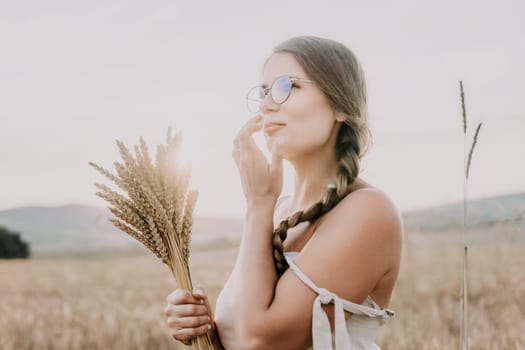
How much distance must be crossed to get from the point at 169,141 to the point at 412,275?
4351 mm

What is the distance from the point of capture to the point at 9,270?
9648 mm

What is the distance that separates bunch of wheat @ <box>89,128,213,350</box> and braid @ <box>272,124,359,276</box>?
26 centimetres

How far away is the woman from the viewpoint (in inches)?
75.8

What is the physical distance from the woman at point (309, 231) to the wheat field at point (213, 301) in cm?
175

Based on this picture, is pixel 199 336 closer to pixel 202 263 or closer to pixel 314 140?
pixel 314 140

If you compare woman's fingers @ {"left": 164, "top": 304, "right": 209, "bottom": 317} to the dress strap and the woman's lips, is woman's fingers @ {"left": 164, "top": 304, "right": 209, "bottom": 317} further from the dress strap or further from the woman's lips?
the woman's lips

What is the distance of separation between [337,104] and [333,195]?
10.4 inches

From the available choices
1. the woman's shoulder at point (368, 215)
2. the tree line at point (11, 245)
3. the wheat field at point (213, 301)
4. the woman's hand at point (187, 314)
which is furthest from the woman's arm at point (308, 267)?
the tree line at point (11, 245)

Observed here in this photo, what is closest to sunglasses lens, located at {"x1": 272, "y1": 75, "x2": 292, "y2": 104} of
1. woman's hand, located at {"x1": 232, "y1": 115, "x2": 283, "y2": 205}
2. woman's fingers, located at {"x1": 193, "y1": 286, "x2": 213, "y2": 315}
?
woman's hand, located at {"x1": 232, "y1": 115, "x2": 283, "y2": 205}

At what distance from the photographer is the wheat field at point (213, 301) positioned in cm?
416

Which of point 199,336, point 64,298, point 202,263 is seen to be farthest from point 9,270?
point 199,336

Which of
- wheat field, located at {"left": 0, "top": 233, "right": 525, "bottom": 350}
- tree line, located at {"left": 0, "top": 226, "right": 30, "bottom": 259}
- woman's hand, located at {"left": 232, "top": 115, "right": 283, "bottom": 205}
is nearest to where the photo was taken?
woman's hand, located at {"left": 232, "top": 115, "right": 283, "bottom": 205}

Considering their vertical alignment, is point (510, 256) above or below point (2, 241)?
above

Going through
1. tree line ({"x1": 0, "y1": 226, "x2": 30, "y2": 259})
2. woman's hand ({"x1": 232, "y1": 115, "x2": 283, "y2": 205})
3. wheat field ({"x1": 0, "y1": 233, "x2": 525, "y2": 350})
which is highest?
woman's hand ({"x1": 232, "y1": 115, "x2": 283, "y2": 205})
